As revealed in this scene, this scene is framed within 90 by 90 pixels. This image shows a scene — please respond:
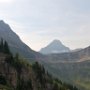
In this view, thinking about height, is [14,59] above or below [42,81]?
above

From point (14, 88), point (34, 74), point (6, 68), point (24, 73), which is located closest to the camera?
point (14, 88)

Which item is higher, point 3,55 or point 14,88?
point 3,55

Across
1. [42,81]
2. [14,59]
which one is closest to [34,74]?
[42,81]

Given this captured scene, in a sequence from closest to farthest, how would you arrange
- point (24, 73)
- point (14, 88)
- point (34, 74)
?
point (14, 88)
point (24, 73)
point (34, 74)

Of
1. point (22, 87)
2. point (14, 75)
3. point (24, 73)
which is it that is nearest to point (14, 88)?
point (22, 87)

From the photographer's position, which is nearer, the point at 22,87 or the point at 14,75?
the point at 22,87

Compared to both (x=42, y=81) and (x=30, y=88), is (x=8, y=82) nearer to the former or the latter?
(x=30, y=88)

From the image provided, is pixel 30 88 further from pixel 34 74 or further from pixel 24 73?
pixel 34 74

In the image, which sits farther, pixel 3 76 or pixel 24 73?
pixel 24 73

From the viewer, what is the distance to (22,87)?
154 meters

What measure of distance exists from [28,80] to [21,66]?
935 cm

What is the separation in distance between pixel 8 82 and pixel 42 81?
48.0 meters

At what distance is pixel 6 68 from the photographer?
16425 centimetres

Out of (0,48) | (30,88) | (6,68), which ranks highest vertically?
(0,48)
